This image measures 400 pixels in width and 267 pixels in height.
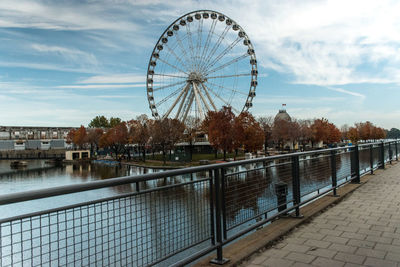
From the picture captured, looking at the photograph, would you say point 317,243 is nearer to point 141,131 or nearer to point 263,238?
point 263,238

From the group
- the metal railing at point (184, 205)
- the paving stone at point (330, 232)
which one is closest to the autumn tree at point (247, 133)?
the metal railing at point (184, 205)

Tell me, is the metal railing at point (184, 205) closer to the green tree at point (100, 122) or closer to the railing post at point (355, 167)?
the railing post at point (355, 167)

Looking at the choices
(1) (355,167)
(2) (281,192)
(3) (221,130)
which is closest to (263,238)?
(2) (281,192)

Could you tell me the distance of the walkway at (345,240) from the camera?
425 cm

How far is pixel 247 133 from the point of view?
4778cm

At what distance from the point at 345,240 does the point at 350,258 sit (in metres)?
0.78

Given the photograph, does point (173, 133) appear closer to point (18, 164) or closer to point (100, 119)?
point (18, 164)

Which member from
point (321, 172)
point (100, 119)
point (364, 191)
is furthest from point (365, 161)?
point (100, 119)

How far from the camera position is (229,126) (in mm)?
45656

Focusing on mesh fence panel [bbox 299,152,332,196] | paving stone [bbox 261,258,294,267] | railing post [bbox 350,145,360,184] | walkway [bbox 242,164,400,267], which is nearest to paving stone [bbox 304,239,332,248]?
walkway [bbox 242,164,400,267]

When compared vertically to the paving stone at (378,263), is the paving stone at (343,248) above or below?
above

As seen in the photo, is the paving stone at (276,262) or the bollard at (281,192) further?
the bollard at (281,192)

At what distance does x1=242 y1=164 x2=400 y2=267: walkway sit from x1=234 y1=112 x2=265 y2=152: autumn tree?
38233 mm

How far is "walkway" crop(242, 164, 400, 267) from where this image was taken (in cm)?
425
